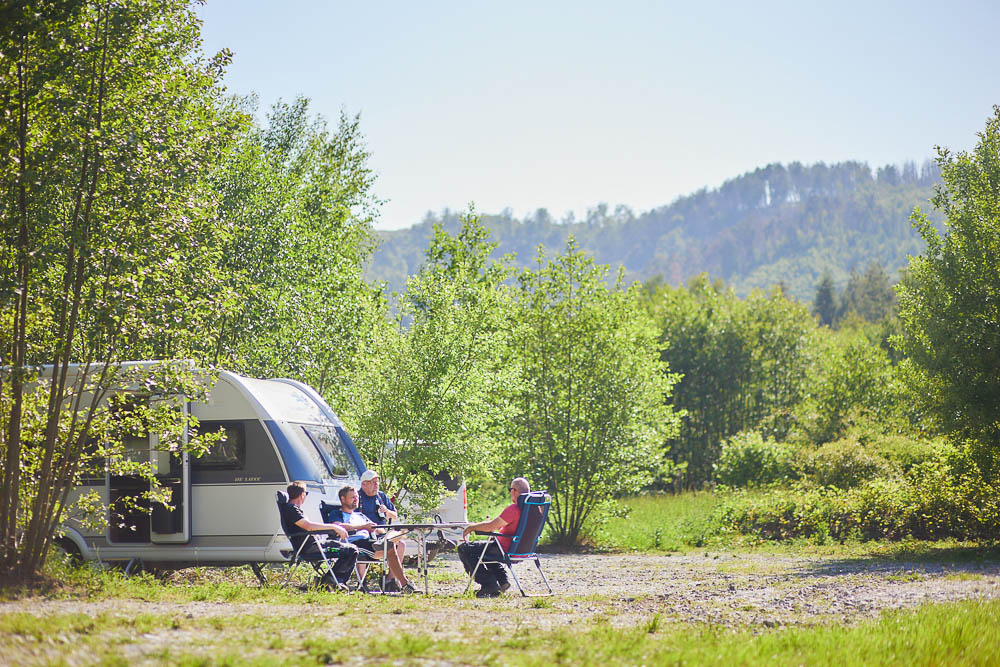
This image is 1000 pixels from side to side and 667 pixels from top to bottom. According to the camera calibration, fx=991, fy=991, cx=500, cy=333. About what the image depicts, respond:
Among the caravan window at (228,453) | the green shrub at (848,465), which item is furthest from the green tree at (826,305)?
the caravan window at (228,453)

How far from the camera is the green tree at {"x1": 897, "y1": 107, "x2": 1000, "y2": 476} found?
47.6ft

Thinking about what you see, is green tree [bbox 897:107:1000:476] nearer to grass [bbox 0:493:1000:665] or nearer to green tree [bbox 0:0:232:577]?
grass [bbox 0:493:1000:665]

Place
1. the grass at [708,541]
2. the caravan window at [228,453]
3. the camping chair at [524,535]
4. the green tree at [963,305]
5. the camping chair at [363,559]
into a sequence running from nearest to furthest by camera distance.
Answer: the camping chair at [524,535], the camping chair at [363,559], the caravan window at [228,453], the green tree at [963,305], the grass at [708,541]

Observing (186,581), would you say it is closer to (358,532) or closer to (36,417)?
(358,532)

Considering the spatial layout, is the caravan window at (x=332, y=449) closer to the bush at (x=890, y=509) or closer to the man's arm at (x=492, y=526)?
the man's arm at (x=492, y=526)

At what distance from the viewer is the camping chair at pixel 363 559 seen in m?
10.9

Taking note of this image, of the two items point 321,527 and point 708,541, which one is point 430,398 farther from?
point 708,541

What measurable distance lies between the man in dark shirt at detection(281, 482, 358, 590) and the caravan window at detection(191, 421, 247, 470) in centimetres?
113

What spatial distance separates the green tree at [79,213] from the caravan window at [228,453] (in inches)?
83.6

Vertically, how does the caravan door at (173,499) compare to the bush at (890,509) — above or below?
above

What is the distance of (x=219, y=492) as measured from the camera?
11805 mm

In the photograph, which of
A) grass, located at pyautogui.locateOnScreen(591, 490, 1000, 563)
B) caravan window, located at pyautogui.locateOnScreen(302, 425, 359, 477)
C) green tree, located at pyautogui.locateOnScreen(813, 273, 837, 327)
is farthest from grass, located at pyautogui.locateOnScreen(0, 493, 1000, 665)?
green tree, located at pyautogui.locateOnScreen(813, 273, 837, 327)

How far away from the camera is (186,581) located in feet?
38.8

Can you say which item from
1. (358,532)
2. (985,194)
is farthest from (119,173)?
(985,194)
